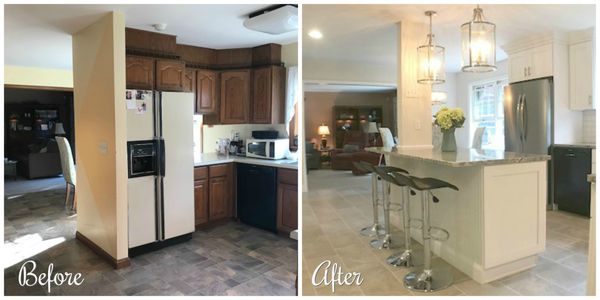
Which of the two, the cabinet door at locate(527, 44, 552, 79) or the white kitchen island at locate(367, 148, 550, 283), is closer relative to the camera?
the white kitchen island at locate(367, 148, 550, 283)

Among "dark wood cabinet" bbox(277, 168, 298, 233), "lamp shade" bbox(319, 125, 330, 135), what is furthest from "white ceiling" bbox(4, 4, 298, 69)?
"lamp shade" bbox(319, 125, 330, 135)

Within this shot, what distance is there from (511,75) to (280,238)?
340 cm

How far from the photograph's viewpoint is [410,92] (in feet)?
11.7

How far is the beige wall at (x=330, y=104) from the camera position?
9500 millimetres

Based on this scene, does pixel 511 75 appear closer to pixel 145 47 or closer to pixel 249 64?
pixel 249 64

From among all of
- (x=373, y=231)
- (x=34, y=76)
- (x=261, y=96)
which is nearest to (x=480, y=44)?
(x=373, y=231)

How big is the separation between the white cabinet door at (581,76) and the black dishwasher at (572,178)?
52 centimetres

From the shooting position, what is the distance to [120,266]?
2725 millimetres

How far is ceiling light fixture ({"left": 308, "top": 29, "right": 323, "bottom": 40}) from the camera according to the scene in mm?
3799

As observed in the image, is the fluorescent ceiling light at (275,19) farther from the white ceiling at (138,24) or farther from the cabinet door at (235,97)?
the cabinet door at (235,97)

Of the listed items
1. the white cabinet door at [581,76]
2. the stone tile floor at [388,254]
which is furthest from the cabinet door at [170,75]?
the white cabinet door at [581,76]

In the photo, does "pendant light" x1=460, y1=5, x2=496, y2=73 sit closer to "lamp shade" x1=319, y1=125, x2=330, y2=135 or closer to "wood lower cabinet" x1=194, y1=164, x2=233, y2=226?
"wood lower cabinet" x1=194, y1=164, x2=233, y2=226

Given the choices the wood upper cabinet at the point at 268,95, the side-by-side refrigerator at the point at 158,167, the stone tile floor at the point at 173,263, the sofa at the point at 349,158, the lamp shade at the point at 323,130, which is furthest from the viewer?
the lamp shade at the point at 323,130

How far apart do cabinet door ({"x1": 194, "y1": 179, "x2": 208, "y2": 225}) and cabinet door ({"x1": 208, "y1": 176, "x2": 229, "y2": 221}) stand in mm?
49
